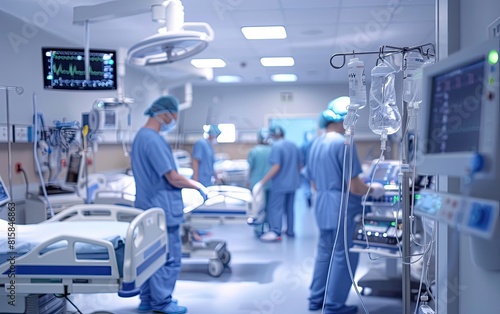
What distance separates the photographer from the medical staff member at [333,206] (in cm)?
323

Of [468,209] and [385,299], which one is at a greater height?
[468,209]

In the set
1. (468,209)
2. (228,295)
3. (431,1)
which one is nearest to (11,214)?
(228,295)

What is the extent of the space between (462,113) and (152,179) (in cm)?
237

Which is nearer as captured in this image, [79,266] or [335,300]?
[79,266]

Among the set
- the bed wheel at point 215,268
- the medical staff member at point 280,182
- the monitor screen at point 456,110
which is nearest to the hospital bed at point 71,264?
the monitor screen at point 456,110

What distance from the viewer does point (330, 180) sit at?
3268 mm

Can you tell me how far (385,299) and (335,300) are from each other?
0.54 meters

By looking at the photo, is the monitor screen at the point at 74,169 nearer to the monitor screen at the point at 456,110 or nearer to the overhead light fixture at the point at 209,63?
the overhead light fixture at the point at 209,63

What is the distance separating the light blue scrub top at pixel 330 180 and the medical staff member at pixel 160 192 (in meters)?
0.84

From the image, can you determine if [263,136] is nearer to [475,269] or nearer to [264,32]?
[264,32]

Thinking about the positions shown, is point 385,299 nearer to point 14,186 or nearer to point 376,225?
point 376,225

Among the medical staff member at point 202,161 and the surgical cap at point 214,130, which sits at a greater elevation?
the surgical cap at point 214,130

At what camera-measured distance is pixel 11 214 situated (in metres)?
2.69

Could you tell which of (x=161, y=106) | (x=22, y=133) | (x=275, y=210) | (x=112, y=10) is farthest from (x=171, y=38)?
(x=275, y=210)
